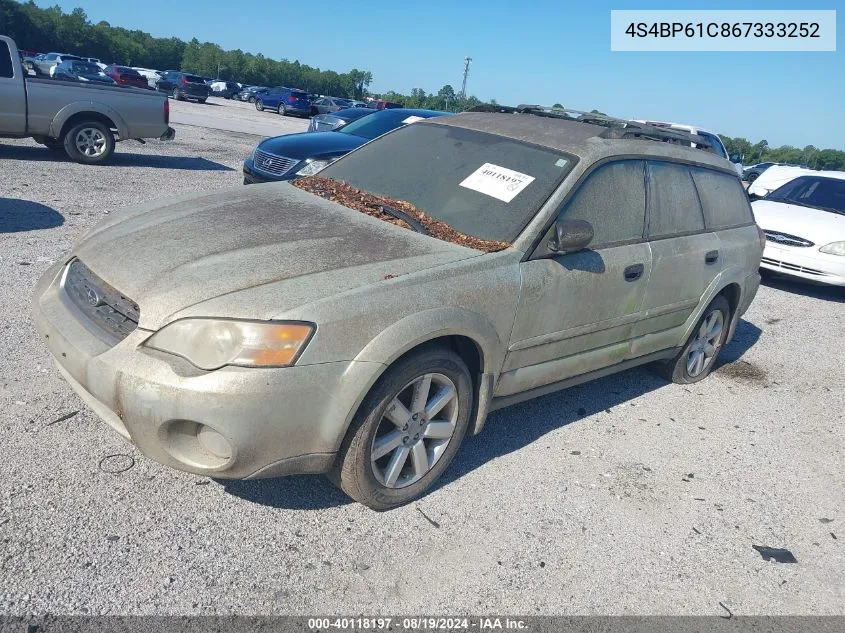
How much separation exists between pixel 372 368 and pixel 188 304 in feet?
2.49

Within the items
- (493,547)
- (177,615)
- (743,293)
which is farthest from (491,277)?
(743,293)

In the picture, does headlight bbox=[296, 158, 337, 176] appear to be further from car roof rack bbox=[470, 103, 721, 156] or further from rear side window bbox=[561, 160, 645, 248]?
rear side window bbox=[561, 160, 645, 248]

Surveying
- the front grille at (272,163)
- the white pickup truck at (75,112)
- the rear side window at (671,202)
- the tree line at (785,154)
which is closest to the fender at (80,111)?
the white pickup truck at (75,112)

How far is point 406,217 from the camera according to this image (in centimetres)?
373

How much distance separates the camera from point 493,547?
3096 mm

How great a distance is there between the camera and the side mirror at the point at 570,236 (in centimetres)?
349

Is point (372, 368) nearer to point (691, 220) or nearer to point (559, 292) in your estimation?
point (559, 292)

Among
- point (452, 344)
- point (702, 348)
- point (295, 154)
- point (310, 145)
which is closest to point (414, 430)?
point (452, 344)

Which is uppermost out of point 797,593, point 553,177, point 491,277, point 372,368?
point 553,177

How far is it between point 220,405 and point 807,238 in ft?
27.5

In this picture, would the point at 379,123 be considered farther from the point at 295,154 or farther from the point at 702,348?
the point at 702,348

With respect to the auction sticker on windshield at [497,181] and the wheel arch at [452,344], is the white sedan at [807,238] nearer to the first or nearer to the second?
the auction sticker on windshield at [497,181]

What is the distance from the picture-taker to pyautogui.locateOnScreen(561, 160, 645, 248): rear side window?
3.83 meters

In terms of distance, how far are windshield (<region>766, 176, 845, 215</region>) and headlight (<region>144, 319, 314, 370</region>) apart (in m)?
9.26
